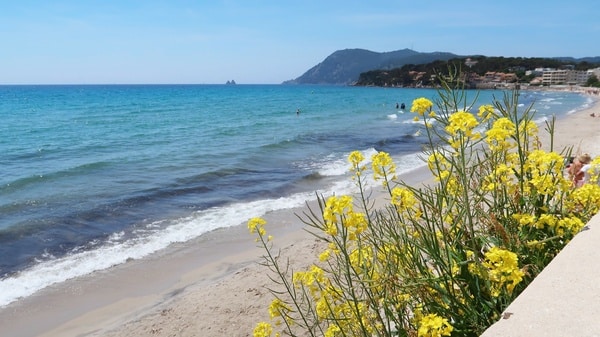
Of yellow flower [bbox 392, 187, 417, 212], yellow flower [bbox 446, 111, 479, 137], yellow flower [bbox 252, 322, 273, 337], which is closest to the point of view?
yellow flower [bbox 446, 111, 479, 137]

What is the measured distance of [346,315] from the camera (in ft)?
9.18

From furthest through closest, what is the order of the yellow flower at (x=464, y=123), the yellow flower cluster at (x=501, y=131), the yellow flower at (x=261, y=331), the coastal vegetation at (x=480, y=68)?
the coastal vegetation at (x=480, y=68)
the yellow flower at (x=261, y=331)
the yellow flower cluster at (x=501, y=131)
the yellow flower at (x=464, y=123)

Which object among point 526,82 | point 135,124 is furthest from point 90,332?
point 526,82

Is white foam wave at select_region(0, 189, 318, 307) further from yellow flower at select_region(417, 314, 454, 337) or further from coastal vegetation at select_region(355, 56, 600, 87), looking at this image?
coastal vegetation at select_region(355, 56, 600, 87)

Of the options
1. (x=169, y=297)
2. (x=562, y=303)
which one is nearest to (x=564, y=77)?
(x=169, y=297)

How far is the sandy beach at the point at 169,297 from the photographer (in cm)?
552

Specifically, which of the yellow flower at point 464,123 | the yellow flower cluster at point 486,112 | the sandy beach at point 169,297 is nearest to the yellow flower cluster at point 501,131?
the yellow flower at point 464,123

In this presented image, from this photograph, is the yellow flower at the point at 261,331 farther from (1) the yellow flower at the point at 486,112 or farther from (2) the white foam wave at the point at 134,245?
(2) the white foam wave at the point at 134,245

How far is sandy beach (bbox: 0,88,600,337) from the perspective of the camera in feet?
18.1

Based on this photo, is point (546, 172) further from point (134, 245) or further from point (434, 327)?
point (134, 245)

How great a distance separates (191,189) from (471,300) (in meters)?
10.6

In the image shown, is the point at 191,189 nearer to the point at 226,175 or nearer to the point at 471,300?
the point at 226,175

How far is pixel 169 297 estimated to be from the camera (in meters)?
6.34

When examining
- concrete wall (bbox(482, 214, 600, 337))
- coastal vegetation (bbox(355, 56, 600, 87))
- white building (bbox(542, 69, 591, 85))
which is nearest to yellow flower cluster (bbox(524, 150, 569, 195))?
concrete wall (bbox(482, 214, 600, 337))
